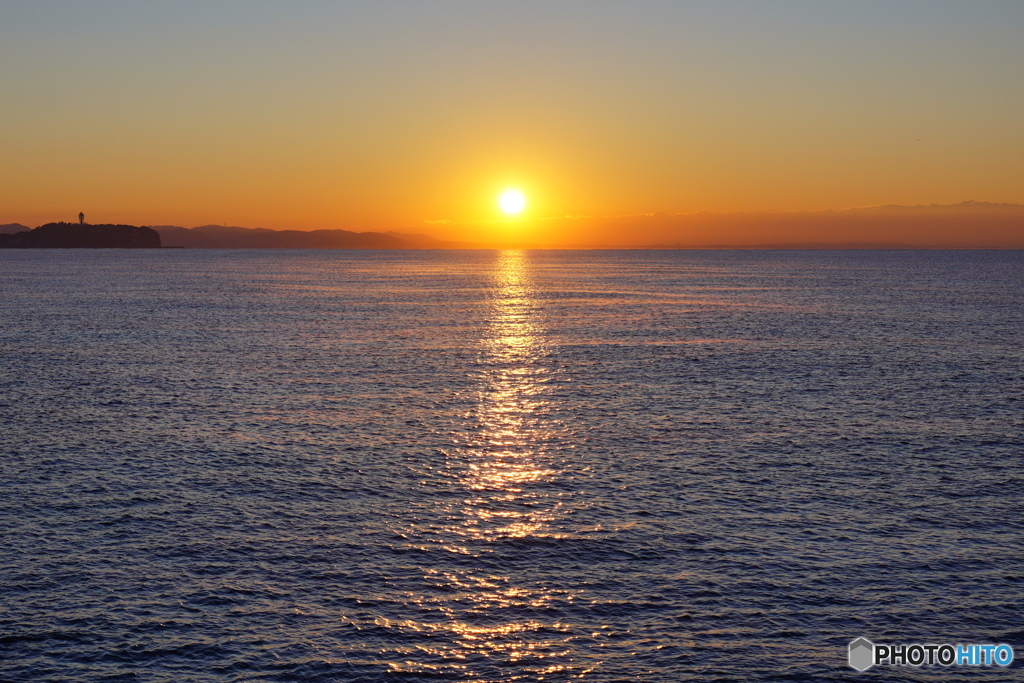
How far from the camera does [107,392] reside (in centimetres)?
5044

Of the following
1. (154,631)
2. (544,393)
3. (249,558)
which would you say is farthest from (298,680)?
(544,393)

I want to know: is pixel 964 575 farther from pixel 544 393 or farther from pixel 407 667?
pixel 544 393

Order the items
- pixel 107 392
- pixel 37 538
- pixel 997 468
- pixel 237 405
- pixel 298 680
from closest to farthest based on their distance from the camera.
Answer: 1. pixel 298 680
2. pixel 37 538
3. pixel 997 468
4. pixel 237 405
5. pixel 107 392

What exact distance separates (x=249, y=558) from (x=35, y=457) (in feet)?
52.2

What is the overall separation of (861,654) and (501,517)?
1227cm

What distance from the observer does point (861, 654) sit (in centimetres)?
1998
